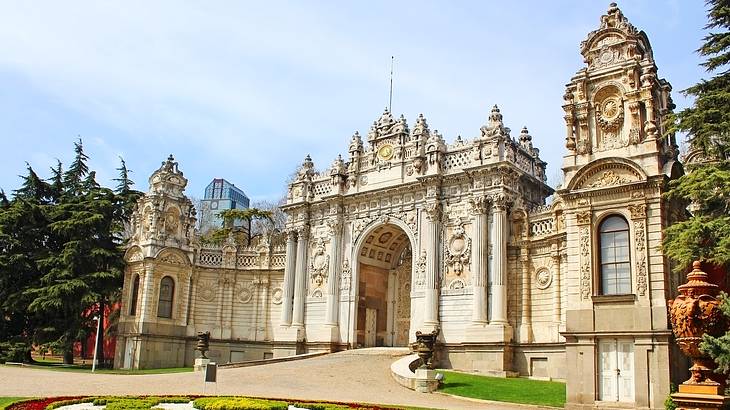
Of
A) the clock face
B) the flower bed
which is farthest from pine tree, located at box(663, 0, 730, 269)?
the clock face

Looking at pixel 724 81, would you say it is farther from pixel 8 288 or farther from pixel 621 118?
pixel 8 288

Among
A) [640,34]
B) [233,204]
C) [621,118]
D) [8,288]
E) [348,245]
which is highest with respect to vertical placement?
[233,204]

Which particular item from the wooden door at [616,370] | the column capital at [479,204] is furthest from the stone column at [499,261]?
the wooden door at [616,370]

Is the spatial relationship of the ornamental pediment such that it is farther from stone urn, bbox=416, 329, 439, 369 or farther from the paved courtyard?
stone urn, bbox=416, 329, 439, 369

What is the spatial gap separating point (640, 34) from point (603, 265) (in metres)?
8.01

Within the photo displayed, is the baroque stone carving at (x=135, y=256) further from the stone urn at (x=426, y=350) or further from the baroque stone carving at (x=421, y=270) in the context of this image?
the stone urn at (x=426, y=350)

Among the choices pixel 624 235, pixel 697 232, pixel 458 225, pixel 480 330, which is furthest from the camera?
pixel 458 225

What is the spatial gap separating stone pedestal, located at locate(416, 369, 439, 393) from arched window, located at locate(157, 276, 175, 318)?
19990 millimetres

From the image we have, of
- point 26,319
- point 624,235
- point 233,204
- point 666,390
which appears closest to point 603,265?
point 624,235

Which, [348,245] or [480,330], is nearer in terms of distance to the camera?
[480,330]

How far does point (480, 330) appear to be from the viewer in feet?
101

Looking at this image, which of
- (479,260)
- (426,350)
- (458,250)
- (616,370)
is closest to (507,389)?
(426,350)

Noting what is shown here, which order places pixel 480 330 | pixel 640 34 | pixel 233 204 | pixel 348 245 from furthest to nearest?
1. pixel 233 204
2. pixel 348 245
3. pixel 480 330
4. pixel 640 34

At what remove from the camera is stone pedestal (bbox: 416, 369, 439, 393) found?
81.3 ft
